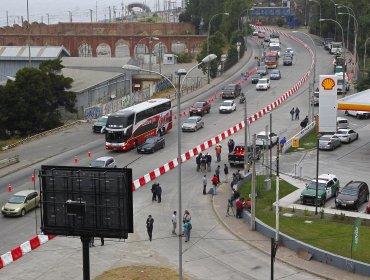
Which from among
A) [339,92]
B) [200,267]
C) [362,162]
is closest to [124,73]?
[339,92]

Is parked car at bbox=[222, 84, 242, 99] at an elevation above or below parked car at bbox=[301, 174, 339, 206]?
above

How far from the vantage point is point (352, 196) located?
37.9 m

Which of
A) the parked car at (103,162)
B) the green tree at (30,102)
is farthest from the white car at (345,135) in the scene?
the green tree at (30,102)

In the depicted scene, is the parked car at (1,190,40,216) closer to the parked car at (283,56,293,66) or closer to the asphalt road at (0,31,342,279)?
the asphalt road at (0,31,342,279)

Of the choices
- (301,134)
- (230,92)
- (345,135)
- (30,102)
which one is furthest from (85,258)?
(230,92)

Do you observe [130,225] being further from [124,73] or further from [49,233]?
[124,73]

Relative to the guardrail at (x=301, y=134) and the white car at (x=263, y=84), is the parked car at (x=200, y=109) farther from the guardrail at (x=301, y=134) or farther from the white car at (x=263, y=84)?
the white car at (x=263, y=84)

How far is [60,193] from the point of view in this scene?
23156mm

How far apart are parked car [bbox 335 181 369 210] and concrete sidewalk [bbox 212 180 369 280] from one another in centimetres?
531

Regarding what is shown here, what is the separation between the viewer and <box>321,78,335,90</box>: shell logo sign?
55.4 metres

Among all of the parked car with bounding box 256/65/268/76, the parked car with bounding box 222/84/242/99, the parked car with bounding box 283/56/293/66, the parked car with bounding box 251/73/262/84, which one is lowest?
the parked car with bounding box 222/84/242/99

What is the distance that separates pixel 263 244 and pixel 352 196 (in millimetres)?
6999

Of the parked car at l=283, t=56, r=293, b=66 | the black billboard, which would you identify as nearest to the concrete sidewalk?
the black billboard

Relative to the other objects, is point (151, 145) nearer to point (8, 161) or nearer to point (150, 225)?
point (8, 161)
